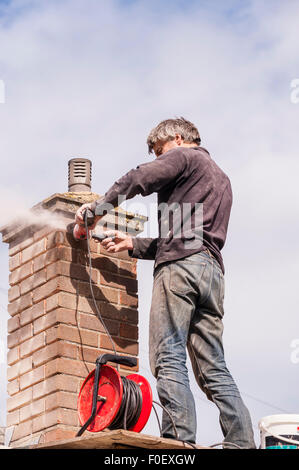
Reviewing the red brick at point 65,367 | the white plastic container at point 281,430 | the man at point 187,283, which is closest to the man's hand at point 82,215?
the man at point 187,283

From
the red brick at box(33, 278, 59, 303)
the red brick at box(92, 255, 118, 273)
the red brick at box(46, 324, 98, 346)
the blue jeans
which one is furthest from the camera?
the red brick at box(92, 255, 118, 273)

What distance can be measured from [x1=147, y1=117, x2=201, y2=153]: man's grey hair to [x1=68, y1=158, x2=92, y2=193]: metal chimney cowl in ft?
2.40

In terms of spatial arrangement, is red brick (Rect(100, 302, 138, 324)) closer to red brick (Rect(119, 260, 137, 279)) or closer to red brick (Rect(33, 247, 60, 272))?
red brick (Rect(119, 260, 137, 279))

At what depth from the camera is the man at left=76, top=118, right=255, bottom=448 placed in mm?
5445

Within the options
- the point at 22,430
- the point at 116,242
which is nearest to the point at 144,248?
the point at 116,242

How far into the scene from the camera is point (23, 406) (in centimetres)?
625

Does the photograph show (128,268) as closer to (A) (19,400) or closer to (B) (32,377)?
(B) (32,377)

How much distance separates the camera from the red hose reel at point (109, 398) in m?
5.22

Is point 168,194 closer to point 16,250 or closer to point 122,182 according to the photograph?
point 122,182

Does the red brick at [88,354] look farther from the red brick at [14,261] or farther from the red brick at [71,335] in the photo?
the red brick at [14,261]

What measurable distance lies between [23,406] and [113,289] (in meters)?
0.95

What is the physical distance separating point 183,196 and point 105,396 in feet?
4.21

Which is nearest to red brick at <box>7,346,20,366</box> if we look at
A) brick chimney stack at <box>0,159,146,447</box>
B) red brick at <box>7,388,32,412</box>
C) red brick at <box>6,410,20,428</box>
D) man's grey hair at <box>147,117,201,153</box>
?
brick chimney stack at <box>0,159,146,447</box>
